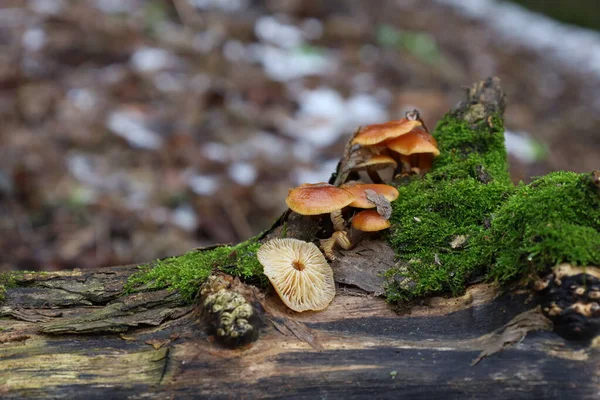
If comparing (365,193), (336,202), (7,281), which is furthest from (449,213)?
(7,281)

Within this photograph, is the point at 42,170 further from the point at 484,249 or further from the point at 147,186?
the point at 484,249

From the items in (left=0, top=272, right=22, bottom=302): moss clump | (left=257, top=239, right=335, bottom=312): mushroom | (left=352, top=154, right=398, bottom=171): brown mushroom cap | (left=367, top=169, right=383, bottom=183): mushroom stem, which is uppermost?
(left=352, top=154, right=398, bottom=171): brown mushroom cap

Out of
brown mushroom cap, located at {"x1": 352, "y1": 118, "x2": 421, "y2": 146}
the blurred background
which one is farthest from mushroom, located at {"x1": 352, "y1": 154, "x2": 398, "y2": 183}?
the blurred background

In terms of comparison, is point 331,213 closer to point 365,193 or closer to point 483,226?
point 365,193

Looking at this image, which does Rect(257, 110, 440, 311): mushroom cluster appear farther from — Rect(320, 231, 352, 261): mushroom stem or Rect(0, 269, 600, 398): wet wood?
Rect(0, 269, 600, 398): wet wood

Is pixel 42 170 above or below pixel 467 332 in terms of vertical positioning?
below

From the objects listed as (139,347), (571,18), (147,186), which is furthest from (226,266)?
(571,18)
